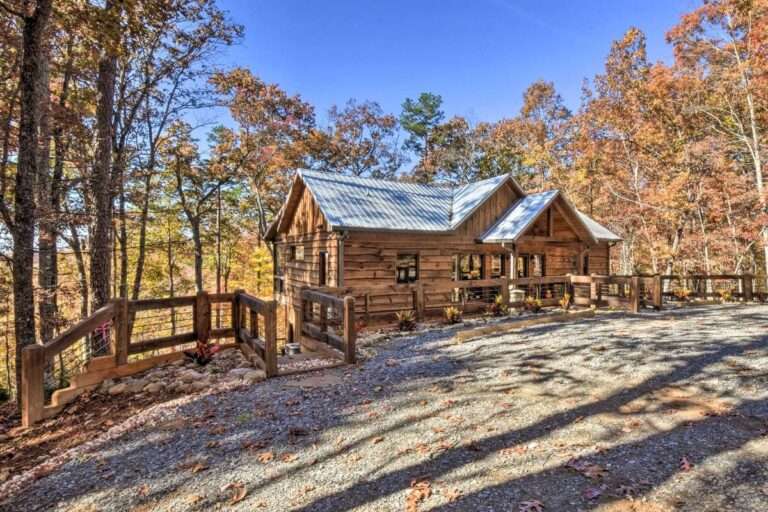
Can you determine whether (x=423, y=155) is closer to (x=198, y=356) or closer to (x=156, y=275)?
(x=156, y=275)

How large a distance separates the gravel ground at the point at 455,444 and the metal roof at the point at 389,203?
652cm

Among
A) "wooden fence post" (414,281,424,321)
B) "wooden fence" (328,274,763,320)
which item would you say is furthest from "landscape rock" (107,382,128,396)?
"wooden fence post" (414,281,424,321)

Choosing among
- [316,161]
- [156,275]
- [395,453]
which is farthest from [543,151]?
[395,453]

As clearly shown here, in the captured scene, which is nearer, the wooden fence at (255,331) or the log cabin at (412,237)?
the wooden fence at (255,331)

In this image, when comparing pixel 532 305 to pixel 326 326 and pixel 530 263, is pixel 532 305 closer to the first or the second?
pixel 530 263

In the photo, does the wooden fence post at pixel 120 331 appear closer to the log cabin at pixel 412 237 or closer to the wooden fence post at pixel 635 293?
the log cabin at pixel 412 237

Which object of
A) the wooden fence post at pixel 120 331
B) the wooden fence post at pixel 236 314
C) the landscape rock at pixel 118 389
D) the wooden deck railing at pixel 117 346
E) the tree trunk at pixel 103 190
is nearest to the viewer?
the wooden deck railing at pixel 117 346

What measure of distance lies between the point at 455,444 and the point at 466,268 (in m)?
18.2

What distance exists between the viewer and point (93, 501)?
9.81 feet

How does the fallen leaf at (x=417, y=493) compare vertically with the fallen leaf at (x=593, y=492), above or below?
below

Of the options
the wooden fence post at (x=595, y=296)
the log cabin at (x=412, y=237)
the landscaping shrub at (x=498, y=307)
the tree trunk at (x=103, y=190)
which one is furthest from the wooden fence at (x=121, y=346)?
the wooden fence post at (x=595, y=296)

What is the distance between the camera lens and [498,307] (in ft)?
36.4

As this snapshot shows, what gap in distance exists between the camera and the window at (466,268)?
14641 mm

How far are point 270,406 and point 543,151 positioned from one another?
27.5 m
